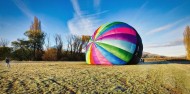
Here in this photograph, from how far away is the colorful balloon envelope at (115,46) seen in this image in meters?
18.0

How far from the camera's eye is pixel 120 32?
741 inches

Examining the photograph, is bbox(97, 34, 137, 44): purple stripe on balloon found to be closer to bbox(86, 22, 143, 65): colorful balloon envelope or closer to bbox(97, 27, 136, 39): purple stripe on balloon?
bbox(86, 22, 143, 65): colorful balloon envelope

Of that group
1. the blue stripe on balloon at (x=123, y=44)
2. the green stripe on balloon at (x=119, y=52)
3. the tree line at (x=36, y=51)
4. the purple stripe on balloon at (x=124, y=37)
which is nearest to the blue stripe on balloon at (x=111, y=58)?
the green stripe on balloon at (x=119, y=52)

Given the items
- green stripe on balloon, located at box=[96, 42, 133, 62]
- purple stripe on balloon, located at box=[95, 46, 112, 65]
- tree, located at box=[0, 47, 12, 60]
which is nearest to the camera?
green stripe on balloon, located at box=[96, 42, 133, 62]

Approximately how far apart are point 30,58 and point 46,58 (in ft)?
13.1

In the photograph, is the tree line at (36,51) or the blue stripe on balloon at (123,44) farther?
the tree line at (36,51)

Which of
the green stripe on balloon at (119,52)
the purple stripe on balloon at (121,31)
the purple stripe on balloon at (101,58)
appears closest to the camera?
the green stripe on balloon at (119,52)

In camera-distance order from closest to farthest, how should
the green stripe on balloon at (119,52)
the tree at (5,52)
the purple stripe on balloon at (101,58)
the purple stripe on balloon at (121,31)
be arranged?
A: the green stripe on balloon at (119,52) → the purple stripe on balloon at (101,58) → the purple stripe on balloon at (121,31) → the tree at (5,52)

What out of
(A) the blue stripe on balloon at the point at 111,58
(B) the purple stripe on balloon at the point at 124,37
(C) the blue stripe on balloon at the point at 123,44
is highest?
(B) the purple stripe on balloon at the point at 124,37

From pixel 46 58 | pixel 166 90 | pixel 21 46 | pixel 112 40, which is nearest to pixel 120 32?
pixel 112 40

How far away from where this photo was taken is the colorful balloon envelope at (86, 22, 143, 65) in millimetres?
18047

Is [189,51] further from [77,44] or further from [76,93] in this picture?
[76,93]

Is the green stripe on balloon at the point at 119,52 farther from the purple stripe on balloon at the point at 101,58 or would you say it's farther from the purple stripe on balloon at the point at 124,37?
the purple stripe on balloon at the point at 124,37

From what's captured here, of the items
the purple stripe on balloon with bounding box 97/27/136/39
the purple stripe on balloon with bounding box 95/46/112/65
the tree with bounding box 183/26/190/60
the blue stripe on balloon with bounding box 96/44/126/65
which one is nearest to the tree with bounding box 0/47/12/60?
the purple stripe on balloon with bounding box 95/46/112/65
